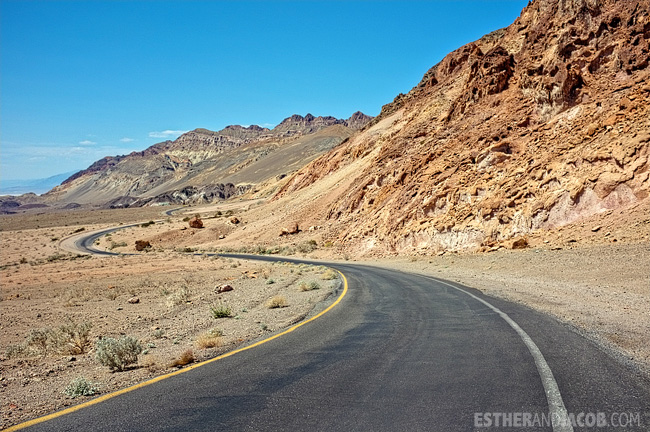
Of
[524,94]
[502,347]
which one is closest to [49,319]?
[502,347]

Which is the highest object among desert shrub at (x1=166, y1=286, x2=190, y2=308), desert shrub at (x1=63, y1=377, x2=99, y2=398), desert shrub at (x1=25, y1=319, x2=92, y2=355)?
desert shrub at (x1=63, y1=377, x2=99, y2=398)

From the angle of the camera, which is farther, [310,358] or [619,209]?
[619,209]

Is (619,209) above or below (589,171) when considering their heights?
below

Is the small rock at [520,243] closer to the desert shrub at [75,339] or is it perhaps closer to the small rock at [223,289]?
the small rock at [223,289]

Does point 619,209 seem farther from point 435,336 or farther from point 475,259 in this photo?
point 435,336

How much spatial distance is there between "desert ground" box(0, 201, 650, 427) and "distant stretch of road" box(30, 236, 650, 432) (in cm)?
80

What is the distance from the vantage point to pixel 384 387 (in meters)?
5.00

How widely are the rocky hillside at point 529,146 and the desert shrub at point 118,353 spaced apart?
78.2ft

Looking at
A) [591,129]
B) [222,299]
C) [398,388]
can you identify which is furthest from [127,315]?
[591,129]

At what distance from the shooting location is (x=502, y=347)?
6.61 m

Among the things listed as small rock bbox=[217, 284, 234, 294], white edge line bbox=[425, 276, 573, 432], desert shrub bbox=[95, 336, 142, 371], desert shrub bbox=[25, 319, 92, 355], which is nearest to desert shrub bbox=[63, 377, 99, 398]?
desert shrub bbox=[95, 336, 142, 371]

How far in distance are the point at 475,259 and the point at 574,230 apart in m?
5.36

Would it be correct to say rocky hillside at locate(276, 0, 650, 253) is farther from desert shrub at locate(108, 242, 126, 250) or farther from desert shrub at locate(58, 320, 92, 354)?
desert shrub at locate(108, 242, 126, 250)

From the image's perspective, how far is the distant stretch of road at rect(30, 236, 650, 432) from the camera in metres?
4.11
